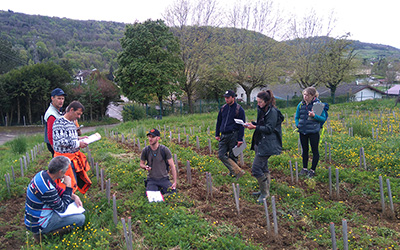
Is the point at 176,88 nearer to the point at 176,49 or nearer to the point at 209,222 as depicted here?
the point at 176,49

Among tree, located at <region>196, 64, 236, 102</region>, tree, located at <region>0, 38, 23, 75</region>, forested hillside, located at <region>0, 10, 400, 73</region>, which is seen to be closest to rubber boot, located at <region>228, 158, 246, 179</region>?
tree, located at <region>196, 64, 236, 102</region>

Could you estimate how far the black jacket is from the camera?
4.59 metres

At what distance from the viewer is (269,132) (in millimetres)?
A: 4602

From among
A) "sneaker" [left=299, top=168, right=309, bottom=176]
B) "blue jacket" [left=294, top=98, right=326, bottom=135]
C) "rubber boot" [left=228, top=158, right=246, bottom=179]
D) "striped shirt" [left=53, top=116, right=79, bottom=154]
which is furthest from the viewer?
"sneaker" [left=299, top=168, right=309, bottom=176]

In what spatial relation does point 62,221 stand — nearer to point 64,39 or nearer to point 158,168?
point 158,168

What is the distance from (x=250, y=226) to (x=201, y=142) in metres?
5.42

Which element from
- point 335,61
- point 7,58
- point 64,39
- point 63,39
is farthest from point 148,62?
point 64,39

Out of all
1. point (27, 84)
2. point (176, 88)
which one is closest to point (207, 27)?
point (176, 88)

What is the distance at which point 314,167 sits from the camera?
5.71 m

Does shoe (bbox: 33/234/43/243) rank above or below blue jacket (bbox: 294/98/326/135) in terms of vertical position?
below

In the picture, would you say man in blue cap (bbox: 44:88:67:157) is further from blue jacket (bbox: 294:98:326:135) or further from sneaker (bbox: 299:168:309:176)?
sneaker (bbox: 299:168:309:176)

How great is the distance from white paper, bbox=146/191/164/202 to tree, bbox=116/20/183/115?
1695 centimetres

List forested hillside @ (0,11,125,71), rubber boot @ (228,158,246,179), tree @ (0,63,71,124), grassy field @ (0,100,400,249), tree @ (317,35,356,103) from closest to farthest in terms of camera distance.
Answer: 1. grassy field @ (0,100,400,249)
2. rubber boot @ (228,158,246,179)
3. tree @ (0,63,71,124)
4. tree @ (317,35,356,103)
5. forested hillside @ (0,11,125,71)

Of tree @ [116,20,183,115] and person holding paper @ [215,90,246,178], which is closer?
person holding paper @ [215,90,246,178]
